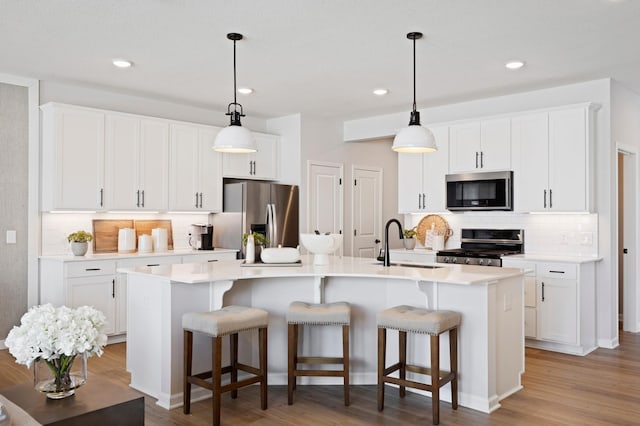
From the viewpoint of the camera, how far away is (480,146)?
584 cm

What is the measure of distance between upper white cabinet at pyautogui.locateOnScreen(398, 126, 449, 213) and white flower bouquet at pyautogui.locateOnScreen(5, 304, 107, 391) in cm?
470

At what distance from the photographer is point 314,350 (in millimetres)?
4016

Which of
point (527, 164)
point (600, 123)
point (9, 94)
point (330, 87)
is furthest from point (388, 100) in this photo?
point (9, 94)

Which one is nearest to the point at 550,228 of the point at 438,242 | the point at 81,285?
the point at 438,242

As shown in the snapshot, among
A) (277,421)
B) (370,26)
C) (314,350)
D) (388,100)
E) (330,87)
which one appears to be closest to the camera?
(277,421)

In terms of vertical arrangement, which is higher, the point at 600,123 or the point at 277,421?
the point at 600,123

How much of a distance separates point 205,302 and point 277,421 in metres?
0.96

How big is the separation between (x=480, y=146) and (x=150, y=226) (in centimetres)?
383

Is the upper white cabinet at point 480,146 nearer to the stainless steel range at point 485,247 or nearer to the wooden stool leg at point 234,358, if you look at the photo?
the stainless steel range at point 485,247

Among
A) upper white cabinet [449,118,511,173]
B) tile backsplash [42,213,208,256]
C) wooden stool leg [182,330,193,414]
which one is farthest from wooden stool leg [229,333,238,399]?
upper white cabinet [449,118,511,173]

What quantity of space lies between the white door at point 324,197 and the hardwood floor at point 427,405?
3360 millimetres

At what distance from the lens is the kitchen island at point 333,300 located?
3490 mm

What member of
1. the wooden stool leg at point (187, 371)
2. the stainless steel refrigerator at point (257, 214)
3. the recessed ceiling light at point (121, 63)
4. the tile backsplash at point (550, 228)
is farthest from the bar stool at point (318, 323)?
the tile backsplash at point (550, 228)

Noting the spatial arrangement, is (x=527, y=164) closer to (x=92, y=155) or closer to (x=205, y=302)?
(x=205, y=302)
